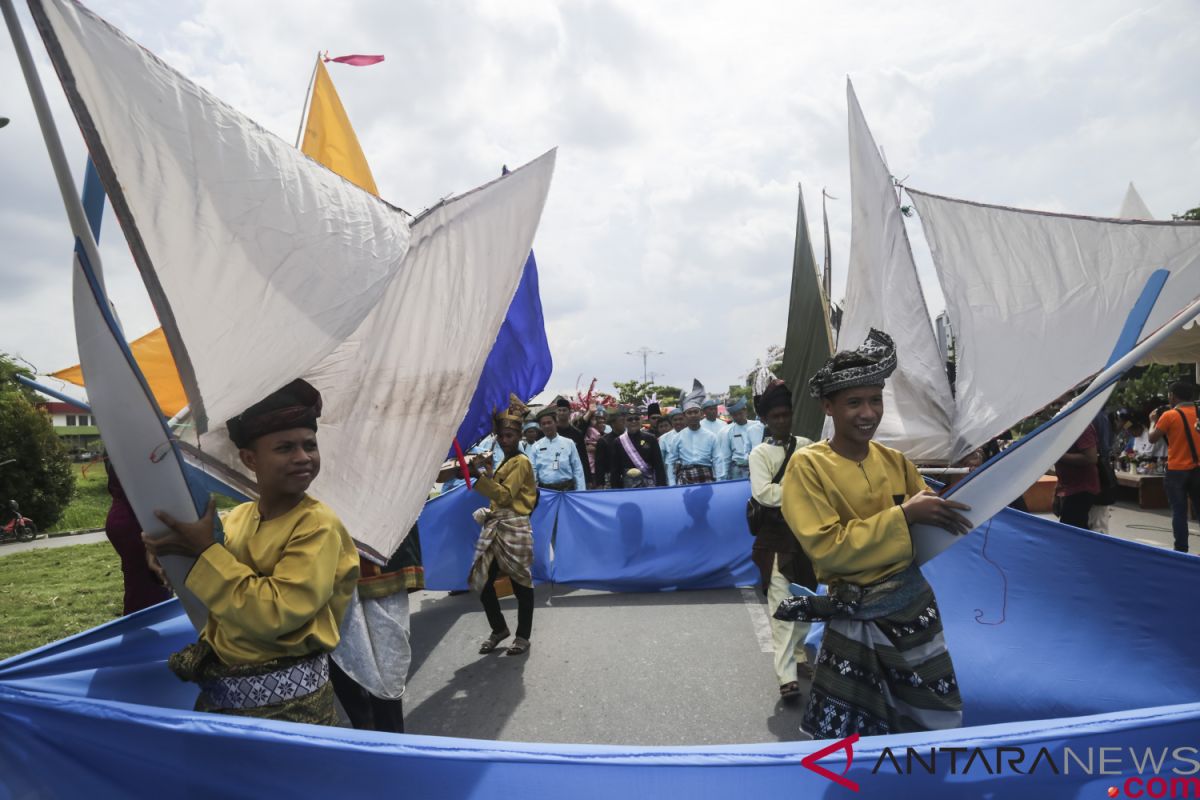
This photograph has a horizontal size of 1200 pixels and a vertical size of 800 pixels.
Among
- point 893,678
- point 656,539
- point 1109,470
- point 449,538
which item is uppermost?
point 1109,470

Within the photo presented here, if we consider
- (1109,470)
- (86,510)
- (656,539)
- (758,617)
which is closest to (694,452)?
(656,539)

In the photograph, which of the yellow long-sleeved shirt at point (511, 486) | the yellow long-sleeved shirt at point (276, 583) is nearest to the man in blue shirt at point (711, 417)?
the yellow long-sleeved shirt at point (511, 486)

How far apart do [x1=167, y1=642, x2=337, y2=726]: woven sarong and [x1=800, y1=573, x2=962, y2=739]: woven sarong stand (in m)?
1.50

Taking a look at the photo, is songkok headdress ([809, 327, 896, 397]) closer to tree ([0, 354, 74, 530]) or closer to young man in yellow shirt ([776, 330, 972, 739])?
young man in yellow shirt ([776, 330, 972, 739])

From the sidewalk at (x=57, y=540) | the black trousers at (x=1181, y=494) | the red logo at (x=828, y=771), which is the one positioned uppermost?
the red logo at (x=828, y=771)

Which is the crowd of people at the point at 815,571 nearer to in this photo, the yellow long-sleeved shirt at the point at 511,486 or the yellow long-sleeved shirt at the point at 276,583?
the yellow long-sleeved shirt at the point at 276,583

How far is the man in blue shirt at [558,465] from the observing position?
718 cm

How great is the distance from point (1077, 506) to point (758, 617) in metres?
2.77

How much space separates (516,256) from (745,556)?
446 centimetres

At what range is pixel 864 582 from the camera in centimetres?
197

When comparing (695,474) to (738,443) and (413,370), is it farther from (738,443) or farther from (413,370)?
(413,370)

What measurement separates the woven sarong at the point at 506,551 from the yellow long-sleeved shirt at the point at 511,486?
82mm

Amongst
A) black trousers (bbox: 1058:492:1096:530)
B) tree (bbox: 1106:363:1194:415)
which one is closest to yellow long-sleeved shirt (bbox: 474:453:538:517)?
black trousers (bbox: 1058:492:1096:530)

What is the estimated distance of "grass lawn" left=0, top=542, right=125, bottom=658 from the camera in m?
5.64
